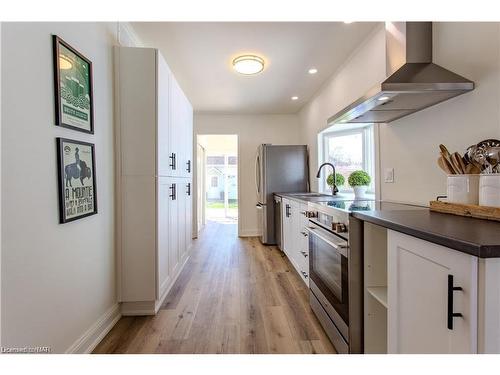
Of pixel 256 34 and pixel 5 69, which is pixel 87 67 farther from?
pixel 256 34

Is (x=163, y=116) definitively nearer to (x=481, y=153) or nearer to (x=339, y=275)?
(x=339, y=275)

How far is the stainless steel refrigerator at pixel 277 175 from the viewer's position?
4.56 metres

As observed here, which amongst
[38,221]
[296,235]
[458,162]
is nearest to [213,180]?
[296,235]

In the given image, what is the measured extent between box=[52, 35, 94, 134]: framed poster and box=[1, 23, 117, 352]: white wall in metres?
0.04

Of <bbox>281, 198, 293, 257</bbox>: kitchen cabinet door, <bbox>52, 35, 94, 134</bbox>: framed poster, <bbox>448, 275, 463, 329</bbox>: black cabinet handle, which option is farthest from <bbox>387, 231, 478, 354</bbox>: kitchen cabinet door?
<bbox>281, 198, 293, 257</bbox>: kitchen cabinet door

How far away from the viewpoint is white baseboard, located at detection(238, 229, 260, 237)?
5.43 metres

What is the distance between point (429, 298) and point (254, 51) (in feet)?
8.88

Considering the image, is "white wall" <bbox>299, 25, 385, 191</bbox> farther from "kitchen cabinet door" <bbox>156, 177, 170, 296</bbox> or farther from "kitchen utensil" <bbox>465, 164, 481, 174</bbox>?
"kitchen cabinet door" <bbox>156, 177, 170, 296</bbox>

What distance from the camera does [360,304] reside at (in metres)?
1.50

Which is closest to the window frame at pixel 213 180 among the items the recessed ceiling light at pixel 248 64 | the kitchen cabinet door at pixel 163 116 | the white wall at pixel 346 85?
the white wall at pixel 346 85

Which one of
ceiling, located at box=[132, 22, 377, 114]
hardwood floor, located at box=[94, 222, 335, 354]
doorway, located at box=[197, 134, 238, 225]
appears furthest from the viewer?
doorway, located at box=[197, 134, 238, 225]

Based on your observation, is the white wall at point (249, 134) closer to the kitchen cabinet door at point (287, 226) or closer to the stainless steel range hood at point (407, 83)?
the kitchen cabinet door at point (287, 226)
